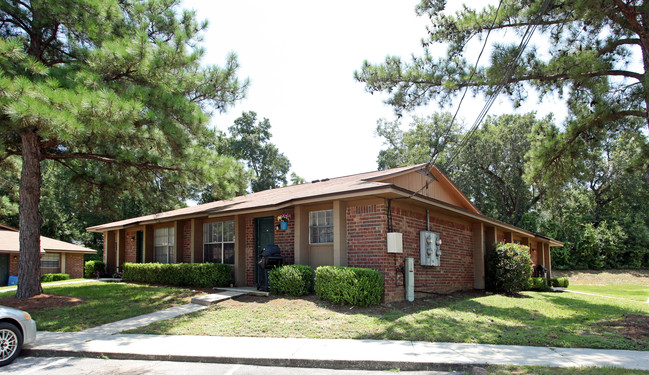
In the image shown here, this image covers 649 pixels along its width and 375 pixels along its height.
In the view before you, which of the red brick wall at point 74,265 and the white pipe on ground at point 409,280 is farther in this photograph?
the red brick wall at point 74,265

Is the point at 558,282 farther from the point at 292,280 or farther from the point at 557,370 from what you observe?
the point at 557,370

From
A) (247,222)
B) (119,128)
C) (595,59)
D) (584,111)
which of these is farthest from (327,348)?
(584,111)

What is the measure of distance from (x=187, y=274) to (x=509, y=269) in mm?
11162

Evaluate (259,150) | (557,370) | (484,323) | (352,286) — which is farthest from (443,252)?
(259,150)

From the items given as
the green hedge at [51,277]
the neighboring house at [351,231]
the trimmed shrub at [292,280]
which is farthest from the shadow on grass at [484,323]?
the green hedge at [51,277]

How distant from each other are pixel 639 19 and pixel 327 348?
1025cm

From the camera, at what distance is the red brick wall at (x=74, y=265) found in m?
25.8

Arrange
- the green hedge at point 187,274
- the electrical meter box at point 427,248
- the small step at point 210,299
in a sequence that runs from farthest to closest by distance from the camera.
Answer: the green hedge at point 187,274 < the electrical meter box at point 427,248 < the small step at point 210,299

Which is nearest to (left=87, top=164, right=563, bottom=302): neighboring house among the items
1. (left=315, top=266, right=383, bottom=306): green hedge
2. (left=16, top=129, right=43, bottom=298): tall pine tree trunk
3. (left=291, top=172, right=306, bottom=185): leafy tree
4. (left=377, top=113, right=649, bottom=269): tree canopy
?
(left=315, top=266, right=383, bottom=306): green hedge

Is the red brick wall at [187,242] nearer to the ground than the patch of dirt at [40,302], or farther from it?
farther from it

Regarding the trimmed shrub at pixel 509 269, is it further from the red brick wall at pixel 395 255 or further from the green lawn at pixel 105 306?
the green lawn at pixel 105 306

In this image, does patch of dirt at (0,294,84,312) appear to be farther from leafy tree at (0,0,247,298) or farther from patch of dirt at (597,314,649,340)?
patch of dirt at (597,314,649,340)

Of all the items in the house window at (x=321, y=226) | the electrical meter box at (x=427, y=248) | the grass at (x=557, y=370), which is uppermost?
the house window at (x=321, y=226)

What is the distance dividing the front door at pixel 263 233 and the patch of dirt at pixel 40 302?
5055mm
